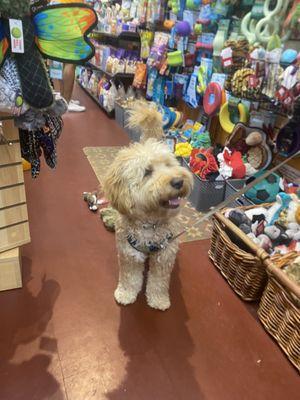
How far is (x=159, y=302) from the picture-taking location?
1.67 m

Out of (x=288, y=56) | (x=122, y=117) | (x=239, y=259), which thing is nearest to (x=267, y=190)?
(x=239, y=259)

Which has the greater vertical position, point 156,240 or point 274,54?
point 274,54

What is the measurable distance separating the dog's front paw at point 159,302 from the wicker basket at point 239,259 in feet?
1.33

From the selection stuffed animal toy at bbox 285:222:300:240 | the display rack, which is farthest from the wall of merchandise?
stuffed animal toy at bbox 285:222:300:240

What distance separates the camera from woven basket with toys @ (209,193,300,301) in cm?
164

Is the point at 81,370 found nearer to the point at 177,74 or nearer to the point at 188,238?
the point at 188,238

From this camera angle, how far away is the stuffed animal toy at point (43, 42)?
106 cm

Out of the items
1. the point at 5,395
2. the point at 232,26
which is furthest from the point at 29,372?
the point at 232,26

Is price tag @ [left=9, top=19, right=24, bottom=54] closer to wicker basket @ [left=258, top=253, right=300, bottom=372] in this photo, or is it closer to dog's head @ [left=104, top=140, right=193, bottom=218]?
dog's head @ [left=104, top=140, right=193, bottom=218]

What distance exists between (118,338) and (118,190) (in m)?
0.70

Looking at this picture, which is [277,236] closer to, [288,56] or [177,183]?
[177,183]

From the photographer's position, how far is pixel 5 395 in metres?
1.23

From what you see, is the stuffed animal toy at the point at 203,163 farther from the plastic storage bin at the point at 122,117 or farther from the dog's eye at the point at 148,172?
the plastic storage bin at the point at 122,117

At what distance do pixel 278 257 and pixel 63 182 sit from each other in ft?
6.28
